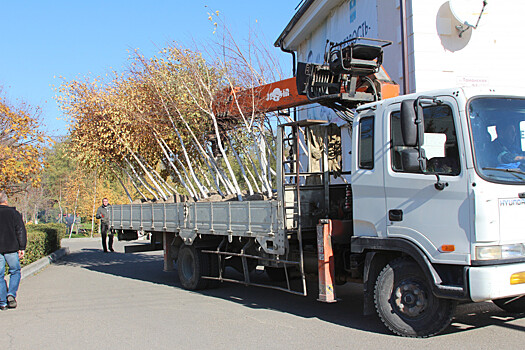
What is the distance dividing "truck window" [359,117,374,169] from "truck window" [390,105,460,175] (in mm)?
594

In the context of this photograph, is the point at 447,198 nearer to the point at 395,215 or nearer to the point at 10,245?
the point at 395,215

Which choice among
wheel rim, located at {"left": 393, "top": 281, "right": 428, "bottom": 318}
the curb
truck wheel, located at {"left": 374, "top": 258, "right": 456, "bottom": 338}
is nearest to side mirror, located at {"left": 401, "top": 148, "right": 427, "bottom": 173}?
truck wheel, located at {"left": 374, "top": 258, "right": 456, "bottom": 338}

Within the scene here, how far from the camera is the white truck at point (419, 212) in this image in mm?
4930

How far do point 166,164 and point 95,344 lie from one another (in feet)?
32.4

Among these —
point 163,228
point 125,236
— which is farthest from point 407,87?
point 125,236

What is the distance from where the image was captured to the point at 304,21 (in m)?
16.8

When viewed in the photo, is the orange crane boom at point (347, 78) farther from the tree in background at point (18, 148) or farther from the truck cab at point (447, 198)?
the tree in background at point (18, 148)

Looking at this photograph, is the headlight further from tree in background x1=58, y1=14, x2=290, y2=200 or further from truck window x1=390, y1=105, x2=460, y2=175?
tree in background x1=58, y1=14, x2=290, y2=200

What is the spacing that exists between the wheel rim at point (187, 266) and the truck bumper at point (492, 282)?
234 inches

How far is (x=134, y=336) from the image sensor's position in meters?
6.18

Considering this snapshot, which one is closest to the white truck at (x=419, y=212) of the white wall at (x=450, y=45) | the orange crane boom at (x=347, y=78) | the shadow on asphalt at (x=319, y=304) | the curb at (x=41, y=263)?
the shadow on asphalt at (x=319, y=304)

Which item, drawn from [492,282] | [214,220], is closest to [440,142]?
[492,282]

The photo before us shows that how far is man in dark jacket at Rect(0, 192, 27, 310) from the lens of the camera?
7.89 m

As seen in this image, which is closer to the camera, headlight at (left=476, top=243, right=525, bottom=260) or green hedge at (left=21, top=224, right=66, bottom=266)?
headlight at (left=476, top=243, right=525, bottom=260)
